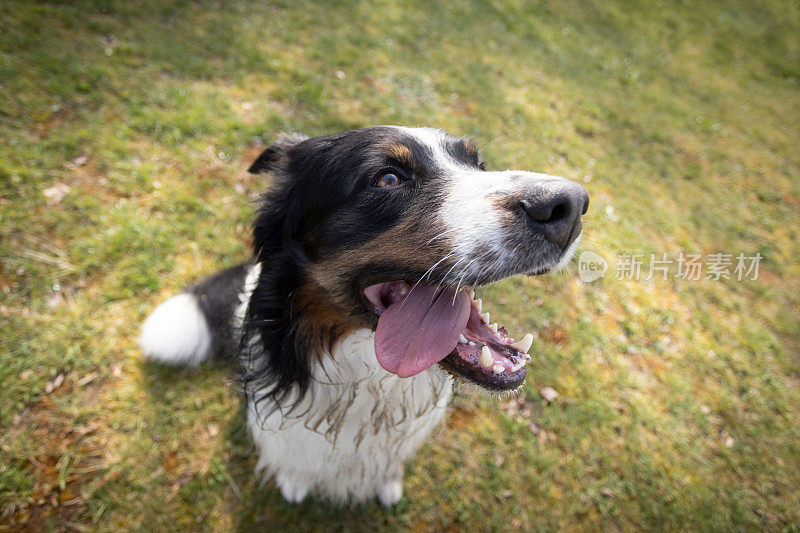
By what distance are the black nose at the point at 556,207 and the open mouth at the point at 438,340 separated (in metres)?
0.45

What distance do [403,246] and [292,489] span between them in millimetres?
1971

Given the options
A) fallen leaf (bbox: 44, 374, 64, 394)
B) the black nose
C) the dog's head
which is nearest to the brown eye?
the dog's head

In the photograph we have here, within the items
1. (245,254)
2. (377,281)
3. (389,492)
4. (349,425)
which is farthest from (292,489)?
(245,254)

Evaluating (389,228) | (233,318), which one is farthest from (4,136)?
(389,228)

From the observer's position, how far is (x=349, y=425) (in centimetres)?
220

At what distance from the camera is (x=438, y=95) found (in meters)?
5.70

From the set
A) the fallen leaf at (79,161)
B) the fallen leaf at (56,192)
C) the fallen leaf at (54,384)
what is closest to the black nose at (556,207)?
the fallen leaf at (54,384)

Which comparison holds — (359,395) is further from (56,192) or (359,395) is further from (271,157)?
(56,192)

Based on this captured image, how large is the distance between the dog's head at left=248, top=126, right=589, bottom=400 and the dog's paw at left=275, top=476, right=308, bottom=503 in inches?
38.6

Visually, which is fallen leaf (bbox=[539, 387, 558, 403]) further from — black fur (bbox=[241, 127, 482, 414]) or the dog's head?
black fur (bbox=[241, 127, 482, 414])

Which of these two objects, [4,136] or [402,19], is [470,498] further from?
[402,19]

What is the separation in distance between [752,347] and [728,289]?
2.62 feet

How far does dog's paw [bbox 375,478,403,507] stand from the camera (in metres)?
2.79

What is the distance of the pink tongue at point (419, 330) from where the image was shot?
1724 mm
